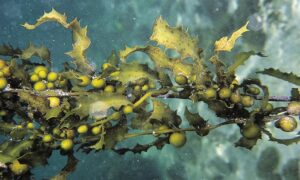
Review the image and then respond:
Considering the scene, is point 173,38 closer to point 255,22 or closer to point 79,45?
point 79,45

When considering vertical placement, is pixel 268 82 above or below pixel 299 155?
above

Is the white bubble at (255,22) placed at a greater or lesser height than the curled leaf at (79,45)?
greater

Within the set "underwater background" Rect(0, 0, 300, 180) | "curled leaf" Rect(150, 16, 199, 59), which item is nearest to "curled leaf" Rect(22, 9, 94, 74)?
"curled leaf" Rect(150, 16, 199, 59)

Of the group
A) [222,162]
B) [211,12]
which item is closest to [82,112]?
[222,162]

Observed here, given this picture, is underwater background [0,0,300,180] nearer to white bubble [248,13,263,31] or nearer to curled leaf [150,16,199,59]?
white bubble [248,13,263,31]

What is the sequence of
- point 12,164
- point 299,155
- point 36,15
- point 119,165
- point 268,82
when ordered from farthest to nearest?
point 36,15 < point 119,165 < point 268,82 < point 299,155 < point 12,164

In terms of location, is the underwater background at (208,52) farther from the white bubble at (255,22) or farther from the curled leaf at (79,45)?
the curled leaf at (79,45)

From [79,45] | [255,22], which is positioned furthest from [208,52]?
[79,45]

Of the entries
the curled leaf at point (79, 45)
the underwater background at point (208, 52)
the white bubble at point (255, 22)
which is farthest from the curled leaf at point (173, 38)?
the white bubble at point (255, 22)

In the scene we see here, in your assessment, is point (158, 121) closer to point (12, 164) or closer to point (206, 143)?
point (12, 164)
